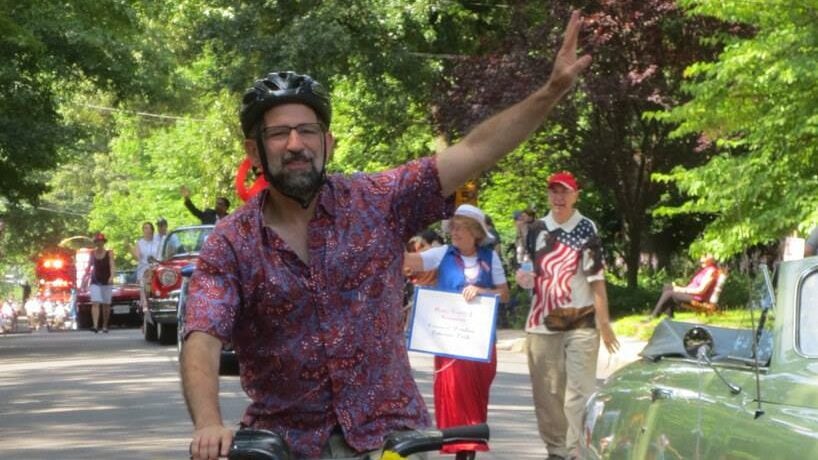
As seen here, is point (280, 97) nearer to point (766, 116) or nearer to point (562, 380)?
point (562, 380)

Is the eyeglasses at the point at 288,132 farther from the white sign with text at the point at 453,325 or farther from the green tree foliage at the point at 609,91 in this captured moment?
the green tree foliage at the point at 609,91

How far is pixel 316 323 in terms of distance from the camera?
5.10 meters

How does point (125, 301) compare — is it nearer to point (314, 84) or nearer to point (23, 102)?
point (23, 102)

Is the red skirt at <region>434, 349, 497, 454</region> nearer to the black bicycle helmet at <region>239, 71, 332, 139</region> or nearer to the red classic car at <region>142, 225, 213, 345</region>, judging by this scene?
the black bicycle helmet at <region>239, 71, 332, 139</region>

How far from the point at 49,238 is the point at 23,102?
6529 cm

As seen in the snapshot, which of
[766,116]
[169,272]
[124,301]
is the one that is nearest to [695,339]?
[766,116]

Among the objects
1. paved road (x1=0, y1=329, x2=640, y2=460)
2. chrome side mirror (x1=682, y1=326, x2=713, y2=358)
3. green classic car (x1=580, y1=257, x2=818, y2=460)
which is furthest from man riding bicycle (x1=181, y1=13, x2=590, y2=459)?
paved road (x1=0, y1=329, x2=640, y2=460)

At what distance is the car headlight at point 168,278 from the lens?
90.7 feet

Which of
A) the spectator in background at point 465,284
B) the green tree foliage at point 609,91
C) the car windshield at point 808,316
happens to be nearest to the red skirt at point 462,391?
the spectator in background at point 465,284

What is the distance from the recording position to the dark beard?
16.7ft

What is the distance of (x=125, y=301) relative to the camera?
46.8 metres

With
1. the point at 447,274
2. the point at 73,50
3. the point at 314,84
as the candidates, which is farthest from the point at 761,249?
the point at 314,84

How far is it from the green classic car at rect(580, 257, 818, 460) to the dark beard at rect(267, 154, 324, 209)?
1424 mm

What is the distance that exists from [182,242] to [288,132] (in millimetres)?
22766
